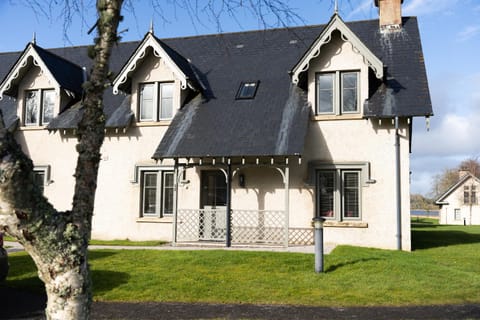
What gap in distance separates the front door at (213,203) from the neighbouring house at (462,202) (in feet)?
169

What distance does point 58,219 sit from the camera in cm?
285

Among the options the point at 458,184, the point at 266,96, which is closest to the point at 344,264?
the point at 266,96

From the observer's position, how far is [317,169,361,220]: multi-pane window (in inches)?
581

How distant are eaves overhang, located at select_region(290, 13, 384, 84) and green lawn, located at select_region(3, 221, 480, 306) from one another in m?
6.12

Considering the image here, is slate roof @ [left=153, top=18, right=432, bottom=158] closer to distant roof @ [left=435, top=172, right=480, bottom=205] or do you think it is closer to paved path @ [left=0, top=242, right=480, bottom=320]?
paved path @ [left=0, top=242, right=480, bottom=320]

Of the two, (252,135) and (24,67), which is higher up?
(24,67)

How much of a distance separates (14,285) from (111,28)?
807 centimetres

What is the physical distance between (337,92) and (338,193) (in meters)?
3.46

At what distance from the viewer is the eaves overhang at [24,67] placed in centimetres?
1733

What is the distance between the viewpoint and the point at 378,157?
14.6m

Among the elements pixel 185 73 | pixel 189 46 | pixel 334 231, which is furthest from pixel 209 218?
pixel 189 46

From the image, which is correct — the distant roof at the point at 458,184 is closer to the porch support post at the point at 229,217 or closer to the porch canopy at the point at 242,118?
the porch canopy at the point at 242,118

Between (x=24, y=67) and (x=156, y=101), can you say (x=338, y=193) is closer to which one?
(x=156, y=101)

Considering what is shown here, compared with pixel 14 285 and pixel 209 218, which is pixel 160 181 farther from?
pixel 14 285
